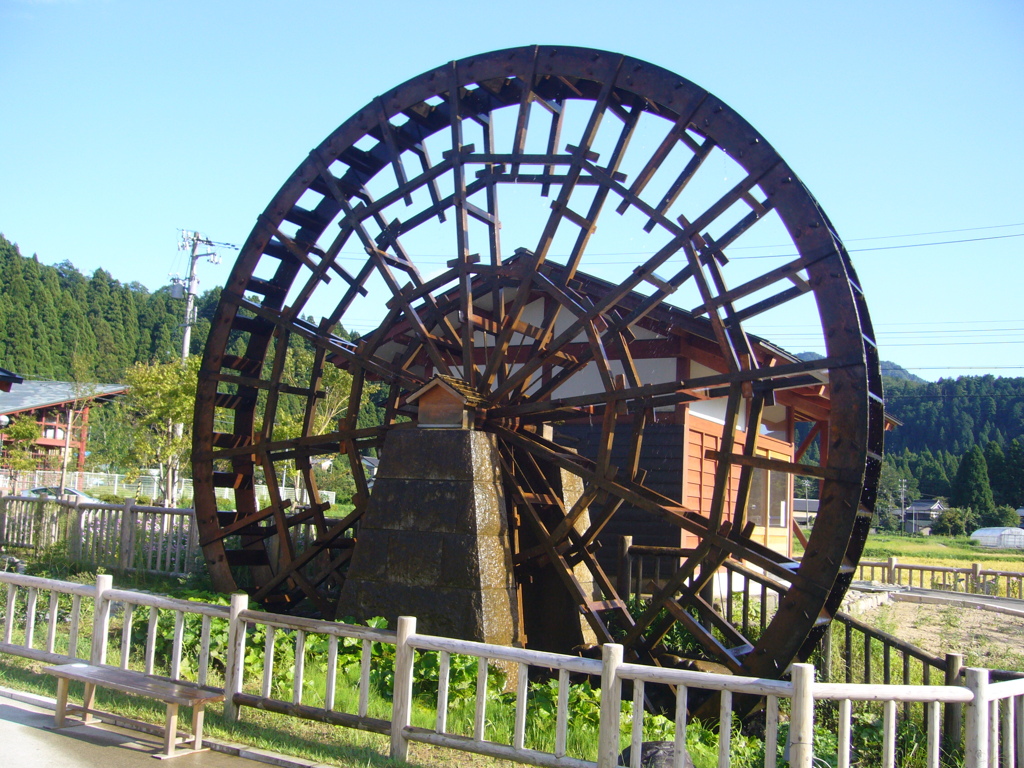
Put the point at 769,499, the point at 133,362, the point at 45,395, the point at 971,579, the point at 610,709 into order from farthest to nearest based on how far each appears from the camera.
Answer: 1. the point at 133,362
2. the point at 45,395
3. the point at 971,579
4. the point at 769,499
5. the point at 610,709

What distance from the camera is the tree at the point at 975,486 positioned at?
64.9 m

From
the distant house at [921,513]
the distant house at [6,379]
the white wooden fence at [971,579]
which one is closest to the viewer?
the distant house at [6,379]

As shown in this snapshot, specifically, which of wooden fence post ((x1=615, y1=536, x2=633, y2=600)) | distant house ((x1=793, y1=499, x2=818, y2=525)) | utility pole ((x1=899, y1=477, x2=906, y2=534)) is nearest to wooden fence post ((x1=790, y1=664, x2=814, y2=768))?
wooden fence post ((x1=615, y1=536, x2=633, y2=600))

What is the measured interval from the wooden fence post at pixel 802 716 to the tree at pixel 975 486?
69.9 metres

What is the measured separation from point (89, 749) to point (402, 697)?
5.88 ft

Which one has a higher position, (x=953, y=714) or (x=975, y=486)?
(x=975, y=486)

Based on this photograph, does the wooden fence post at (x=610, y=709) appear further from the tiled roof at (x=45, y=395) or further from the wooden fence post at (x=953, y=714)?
the tiled roof at (x=45, y=395)

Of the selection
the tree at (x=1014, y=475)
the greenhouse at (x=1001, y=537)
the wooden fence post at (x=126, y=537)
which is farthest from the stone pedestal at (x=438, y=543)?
the tree at (x=1014, y=475)

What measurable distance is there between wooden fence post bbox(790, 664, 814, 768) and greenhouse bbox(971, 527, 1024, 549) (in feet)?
194

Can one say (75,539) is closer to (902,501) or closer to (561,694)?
(561,694)

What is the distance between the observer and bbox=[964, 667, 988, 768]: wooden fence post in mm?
3740

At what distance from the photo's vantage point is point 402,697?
459 cm

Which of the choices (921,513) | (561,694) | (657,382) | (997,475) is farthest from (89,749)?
(921,513)

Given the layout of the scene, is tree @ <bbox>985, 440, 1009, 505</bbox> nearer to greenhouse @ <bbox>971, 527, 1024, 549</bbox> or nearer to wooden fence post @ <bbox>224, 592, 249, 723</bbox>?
greenhouse @ <bbox>971, 527, 1024, 549</bbox>
